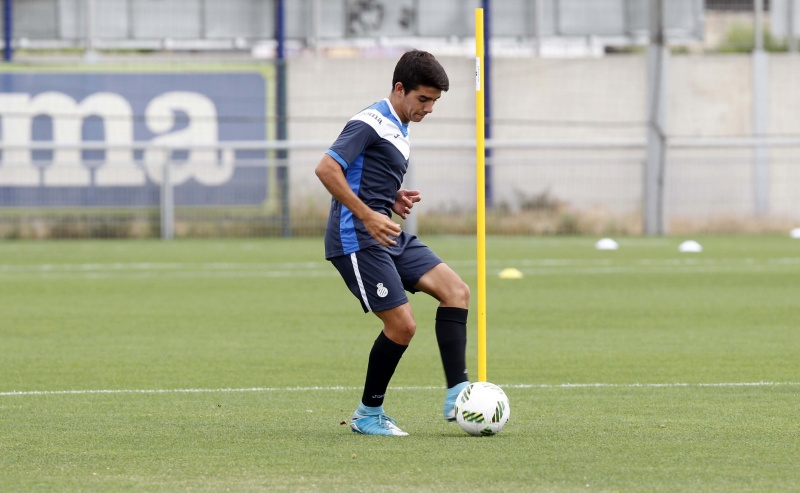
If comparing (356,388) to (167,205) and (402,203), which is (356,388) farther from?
(167,205)

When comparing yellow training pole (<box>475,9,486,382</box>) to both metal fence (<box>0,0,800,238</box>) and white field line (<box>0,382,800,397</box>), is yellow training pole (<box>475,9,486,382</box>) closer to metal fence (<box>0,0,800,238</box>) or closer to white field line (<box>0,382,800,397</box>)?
white field line (<box>0,382,800,397</box>)

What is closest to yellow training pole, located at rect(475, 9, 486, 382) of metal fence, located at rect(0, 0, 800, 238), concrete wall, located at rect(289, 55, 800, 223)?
metal fence, located at rect(0, 0, 800, 238)

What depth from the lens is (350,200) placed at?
659 centimetres

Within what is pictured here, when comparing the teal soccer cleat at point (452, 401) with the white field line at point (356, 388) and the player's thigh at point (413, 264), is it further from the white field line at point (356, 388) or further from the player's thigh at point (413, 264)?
the white field line at point (356, 388)

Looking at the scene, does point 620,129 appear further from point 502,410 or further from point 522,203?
point 502,410

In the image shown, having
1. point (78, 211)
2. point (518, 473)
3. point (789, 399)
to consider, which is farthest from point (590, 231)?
point (518, 473)

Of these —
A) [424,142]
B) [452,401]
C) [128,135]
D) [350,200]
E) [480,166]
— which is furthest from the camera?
[424,142]

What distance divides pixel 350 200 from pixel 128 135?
2270cm

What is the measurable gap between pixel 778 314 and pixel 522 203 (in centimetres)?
1532

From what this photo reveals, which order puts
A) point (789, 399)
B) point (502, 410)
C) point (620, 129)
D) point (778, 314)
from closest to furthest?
point (502, 410), point (789, 399), point (778, 314), point (620, 129)

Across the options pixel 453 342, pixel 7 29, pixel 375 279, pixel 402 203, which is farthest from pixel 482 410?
pixel 7 29

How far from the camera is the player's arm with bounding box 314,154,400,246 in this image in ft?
21.6

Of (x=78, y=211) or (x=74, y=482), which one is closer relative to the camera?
(x=74, y=482)

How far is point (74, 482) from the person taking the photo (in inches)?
222
